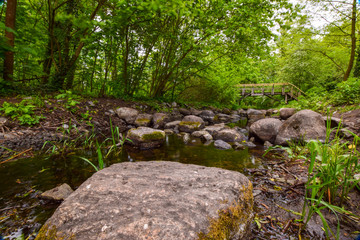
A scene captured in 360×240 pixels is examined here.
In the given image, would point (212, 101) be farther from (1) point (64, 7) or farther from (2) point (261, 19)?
(1) point (64, 7)

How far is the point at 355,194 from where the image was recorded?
5.29ft

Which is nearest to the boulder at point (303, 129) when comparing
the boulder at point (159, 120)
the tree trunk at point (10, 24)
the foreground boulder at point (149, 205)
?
the foreground boulder at point (149, 205)

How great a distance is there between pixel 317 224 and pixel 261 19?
6.11 metres

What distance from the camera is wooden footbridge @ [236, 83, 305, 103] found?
14.3 metres

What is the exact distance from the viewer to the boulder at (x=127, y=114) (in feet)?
19.1

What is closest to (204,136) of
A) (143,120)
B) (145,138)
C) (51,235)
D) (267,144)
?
(267,144)

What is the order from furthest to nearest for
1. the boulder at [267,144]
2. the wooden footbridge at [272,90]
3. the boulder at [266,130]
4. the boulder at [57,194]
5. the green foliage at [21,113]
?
the wooden footbridge at [272,90] < the boulder at [266,130] < the boulder at [267,144] < the green foliage at [21,113] < the boulder at [57,194]

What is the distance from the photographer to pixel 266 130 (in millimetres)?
4496

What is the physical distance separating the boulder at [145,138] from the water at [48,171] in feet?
0.77

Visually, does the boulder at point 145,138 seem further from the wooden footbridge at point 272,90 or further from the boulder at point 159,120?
the wooden footbridge at point 272,90

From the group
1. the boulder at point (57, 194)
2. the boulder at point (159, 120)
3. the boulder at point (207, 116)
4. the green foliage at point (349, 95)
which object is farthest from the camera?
the boulder at point (207, 116)

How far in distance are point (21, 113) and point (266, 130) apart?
20.1 ft

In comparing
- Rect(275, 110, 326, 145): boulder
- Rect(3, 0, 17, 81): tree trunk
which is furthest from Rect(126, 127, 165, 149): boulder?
Rect(3, 0, 17, 81): tree trunk

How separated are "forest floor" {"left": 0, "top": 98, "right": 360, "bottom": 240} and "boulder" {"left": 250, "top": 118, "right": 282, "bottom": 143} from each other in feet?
4.05
